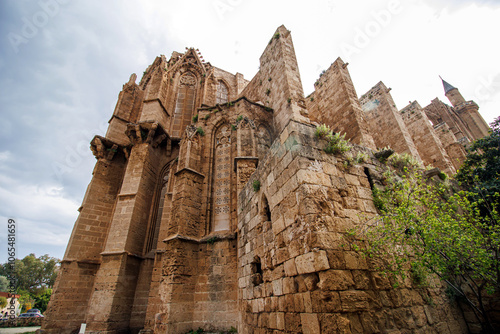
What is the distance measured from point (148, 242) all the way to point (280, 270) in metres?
7.63

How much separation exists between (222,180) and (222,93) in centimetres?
1119

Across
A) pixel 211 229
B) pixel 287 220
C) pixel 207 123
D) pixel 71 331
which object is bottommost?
pixel 71 331

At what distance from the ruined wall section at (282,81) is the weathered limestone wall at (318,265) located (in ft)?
15.8

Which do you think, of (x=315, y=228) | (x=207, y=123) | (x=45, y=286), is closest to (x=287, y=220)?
(x=315, y=228)

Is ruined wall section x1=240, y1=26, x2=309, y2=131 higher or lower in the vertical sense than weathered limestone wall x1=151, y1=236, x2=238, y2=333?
higher

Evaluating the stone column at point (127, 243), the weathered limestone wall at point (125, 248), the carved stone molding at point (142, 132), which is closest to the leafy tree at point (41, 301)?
the stone column at point (127, 243)

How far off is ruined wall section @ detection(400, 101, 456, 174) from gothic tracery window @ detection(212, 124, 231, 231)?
10771mm

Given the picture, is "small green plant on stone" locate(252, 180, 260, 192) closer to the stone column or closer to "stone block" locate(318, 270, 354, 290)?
"stone block" locate(318, 270, 354, 290)

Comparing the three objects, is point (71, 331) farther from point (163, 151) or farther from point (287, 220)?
point (287, 220)

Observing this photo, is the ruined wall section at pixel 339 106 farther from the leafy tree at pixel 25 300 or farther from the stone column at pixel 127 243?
the leafy tree at pixel 25 300

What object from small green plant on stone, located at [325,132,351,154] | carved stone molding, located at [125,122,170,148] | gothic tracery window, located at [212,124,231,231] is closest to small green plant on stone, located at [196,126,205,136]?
gothic tracery window, located at [212,124,231,231]

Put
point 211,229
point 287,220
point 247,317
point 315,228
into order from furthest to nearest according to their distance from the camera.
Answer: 1. point 211,229
2. point 247,317
3. point 287,220
4. point 315,228

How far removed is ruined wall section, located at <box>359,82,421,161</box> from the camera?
10.3 m

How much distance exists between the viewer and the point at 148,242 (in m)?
9.27
